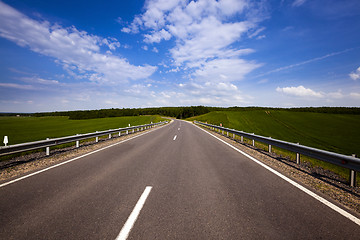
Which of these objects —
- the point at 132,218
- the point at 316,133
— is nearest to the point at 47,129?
the point at 132,218

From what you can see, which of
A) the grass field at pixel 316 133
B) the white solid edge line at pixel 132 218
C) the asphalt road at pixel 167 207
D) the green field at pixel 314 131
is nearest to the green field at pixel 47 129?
the asphalt road at pixel 167 207

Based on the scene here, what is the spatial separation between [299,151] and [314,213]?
3.73m

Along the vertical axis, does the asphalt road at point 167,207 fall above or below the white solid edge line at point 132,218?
below

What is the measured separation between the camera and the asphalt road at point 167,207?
7.74 feet

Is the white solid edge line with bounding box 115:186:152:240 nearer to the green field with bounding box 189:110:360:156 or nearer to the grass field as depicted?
the grass field

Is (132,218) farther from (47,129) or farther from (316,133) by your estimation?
(47,129)

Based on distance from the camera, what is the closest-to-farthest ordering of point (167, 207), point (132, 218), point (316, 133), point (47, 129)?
point (132, 218)
point (167, 207)
point (316, 133)
point (47, 129)

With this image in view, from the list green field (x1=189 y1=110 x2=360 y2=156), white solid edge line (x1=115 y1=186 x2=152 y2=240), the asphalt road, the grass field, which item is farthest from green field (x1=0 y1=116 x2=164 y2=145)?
green field (x1=189 y1=110 x2=360 y2=156)

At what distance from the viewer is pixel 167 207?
301cm

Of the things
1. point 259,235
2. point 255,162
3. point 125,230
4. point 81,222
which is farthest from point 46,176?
point 255,162

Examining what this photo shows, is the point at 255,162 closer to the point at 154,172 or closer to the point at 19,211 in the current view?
the point at 154,172

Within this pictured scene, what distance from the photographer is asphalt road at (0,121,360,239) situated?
2359 millimetres

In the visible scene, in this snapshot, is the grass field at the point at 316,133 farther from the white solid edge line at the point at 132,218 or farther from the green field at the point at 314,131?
the white solid edge line at the point at 132,218

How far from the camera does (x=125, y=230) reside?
2.35m
